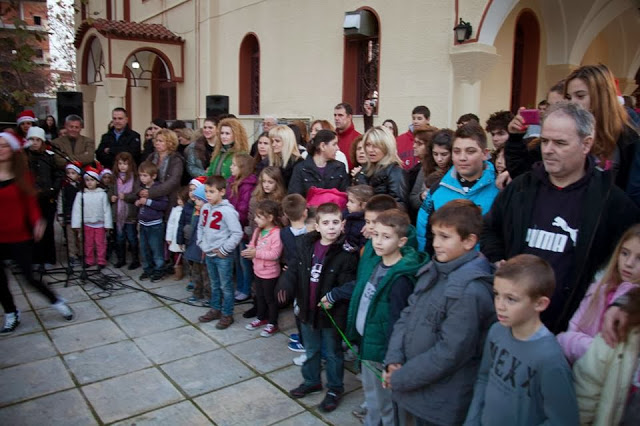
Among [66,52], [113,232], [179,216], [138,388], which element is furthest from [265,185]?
→ [66,52]

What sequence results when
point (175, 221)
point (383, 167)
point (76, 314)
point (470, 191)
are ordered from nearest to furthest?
point (470, 191), point (383, 167), point (76, 314), point (175, 221)

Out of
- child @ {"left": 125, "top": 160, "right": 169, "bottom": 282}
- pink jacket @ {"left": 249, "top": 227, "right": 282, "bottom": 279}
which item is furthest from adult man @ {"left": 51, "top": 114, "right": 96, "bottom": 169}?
pink jacket @ {"left": 249, "top": 227, "right": 282, "bottom": 279}

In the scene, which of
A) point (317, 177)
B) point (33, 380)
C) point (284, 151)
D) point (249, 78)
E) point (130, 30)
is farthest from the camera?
point (130, 30)

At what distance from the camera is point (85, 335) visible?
4898mm

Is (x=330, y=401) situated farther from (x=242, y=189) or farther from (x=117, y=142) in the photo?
(x=117, y=142)

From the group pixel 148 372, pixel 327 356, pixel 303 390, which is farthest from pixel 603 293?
pixel 148 372

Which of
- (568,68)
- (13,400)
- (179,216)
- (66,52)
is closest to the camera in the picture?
(13,400)

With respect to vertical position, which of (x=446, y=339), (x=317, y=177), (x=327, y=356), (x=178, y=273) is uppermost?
(x=317, y=177)

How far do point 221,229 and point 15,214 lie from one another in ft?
6.40

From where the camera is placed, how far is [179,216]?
639cm

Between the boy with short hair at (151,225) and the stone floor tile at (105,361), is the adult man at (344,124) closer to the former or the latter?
the boy with short hair at (151,225)

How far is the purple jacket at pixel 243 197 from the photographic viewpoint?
562 cm

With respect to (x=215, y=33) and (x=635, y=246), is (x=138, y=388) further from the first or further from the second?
(x=215, y=33)

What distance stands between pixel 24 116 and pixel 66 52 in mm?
25984
